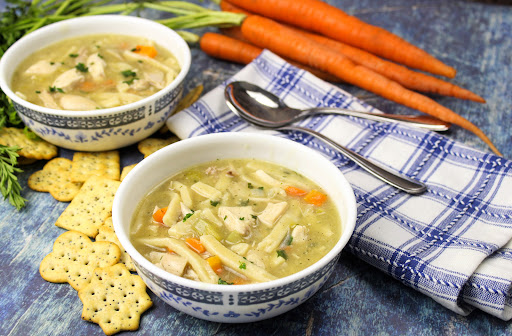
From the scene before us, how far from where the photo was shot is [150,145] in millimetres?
3674

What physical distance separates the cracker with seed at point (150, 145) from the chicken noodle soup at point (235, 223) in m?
0.73

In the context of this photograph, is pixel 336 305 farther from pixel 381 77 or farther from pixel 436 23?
pixel 436 23

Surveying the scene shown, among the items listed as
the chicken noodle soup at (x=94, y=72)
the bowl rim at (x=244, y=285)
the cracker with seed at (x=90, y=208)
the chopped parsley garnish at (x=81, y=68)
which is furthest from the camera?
the chopped parsley garnish at (x=81, y=68)

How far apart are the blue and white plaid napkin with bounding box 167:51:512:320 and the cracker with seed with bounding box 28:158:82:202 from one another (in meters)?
0.73

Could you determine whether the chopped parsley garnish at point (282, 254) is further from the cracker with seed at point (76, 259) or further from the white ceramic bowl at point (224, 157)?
the cracker with seed at point (76, 259)

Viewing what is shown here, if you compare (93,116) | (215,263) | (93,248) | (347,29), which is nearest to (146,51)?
(93,116)

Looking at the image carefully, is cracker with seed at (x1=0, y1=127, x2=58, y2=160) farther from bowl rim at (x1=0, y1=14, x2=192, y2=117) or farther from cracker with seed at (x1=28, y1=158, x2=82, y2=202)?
bowl rim at (x1=0, y1=14, x2=192, y2=117)

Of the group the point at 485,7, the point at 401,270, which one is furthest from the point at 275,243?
the point at 485,7

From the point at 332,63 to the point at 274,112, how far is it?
2.80 feet

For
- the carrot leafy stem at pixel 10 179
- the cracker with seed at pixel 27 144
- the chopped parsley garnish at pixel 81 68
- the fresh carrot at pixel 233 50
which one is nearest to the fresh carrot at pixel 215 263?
the carrot leafy stem at pixel 10 179

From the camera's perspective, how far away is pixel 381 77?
4191 mm

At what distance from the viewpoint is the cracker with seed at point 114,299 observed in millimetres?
2547

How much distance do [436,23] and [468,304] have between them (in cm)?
324

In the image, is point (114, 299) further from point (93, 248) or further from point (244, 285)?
point (244, 285)
